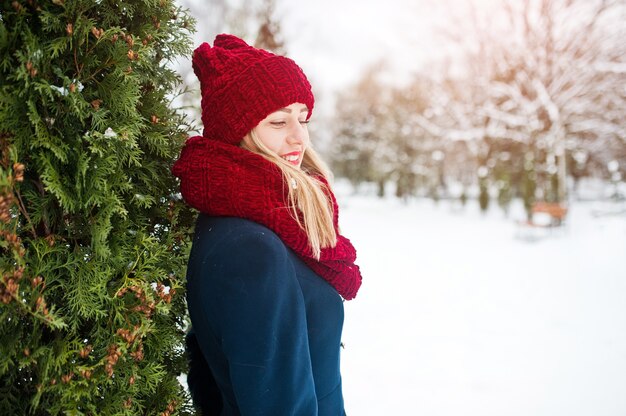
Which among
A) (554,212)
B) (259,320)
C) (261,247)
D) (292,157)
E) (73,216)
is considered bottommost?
(554,212)

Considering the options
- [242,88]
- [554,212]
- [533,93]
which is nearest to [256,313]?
[242,88]

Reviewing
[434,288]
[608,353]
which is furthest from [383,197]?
[608,353]

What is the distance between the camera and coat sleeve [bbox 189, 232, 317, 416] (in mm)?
1233

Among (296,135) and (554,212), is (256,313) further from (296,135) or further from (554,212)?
(554,212)

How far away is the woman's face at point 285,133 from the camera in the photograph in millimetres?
1572

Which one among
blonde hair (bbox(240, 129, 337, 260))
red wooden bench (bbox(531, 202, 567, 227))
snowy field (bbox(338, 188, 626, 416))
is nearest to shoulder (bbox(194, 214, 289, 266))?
blonde hair (bbox(240, 129, 337, 260))

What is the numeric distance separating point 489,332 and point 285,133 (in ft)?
17.7

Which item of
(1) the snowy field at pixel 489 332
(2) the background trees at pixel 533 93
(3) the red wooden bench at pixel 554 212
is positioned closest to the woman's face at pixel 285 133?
(1) the snowy field at pixel 489 332

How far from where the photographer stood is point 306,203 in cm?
149

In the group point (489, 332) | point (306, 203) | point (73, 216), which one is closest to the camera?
point (73, 216)

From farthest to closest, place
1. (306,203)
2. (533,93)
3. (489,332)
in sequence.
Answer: (533,93) → (489,332) → (306,203)

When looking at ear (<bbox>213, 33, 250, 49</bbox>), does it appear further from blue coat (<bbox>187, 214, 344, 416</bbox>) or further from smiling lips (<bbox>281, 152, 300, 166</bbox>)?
blue coat (<bbox>187, 214, 344, 416</bbox>)

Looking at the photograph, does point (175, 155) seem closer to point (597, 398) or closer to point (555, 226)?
point (597, 398)

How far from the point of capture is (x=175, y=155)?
185 centimetres
